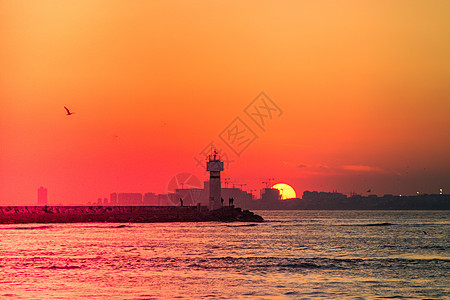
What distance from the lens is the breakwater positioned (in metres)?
117

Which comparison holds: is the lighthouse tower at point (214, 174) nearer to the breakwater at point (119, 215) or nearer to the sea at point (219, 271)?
the breakwater at point (119, 215)

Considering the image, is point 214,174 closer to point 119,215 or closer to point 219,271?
point 119,215

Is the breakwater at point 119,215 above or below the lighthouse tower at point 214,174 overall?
below

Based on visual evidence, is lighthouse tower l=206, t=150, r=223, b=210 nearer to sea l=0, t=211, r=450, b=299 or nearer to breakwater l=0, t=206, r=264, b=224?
breakwater l=0, t=206, r=264, b=224

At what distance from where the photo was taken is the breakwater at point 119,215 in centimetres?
11731

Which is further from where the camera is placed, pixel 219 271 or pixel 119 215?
pixel 119 215

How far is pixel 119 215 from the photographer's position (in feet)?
406

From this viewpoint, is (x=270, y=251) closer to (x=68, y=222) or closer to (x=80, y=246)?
(x=80, y=246)

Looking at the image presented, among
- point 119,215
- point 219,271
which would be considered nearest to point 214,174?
point 119,215

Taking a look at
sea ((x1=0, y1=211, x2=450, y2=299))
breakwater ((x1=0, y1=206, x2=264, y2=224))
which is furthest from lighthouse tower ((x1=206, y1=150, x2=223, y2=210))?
sea ((x1=0, y1=211, x2=450, y2=299))

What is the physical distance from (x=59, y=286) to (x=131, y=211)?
341ft

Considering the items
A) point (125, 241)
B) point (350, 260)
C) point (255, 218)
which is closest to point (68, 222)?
point (255, 218)

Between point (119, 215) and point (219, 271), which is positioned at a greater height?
point (119, 215)

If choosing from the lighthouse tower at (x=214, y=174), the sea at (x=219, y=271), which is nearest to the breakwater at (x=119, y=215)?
the lighthouse tower at (x=214, y=174)
